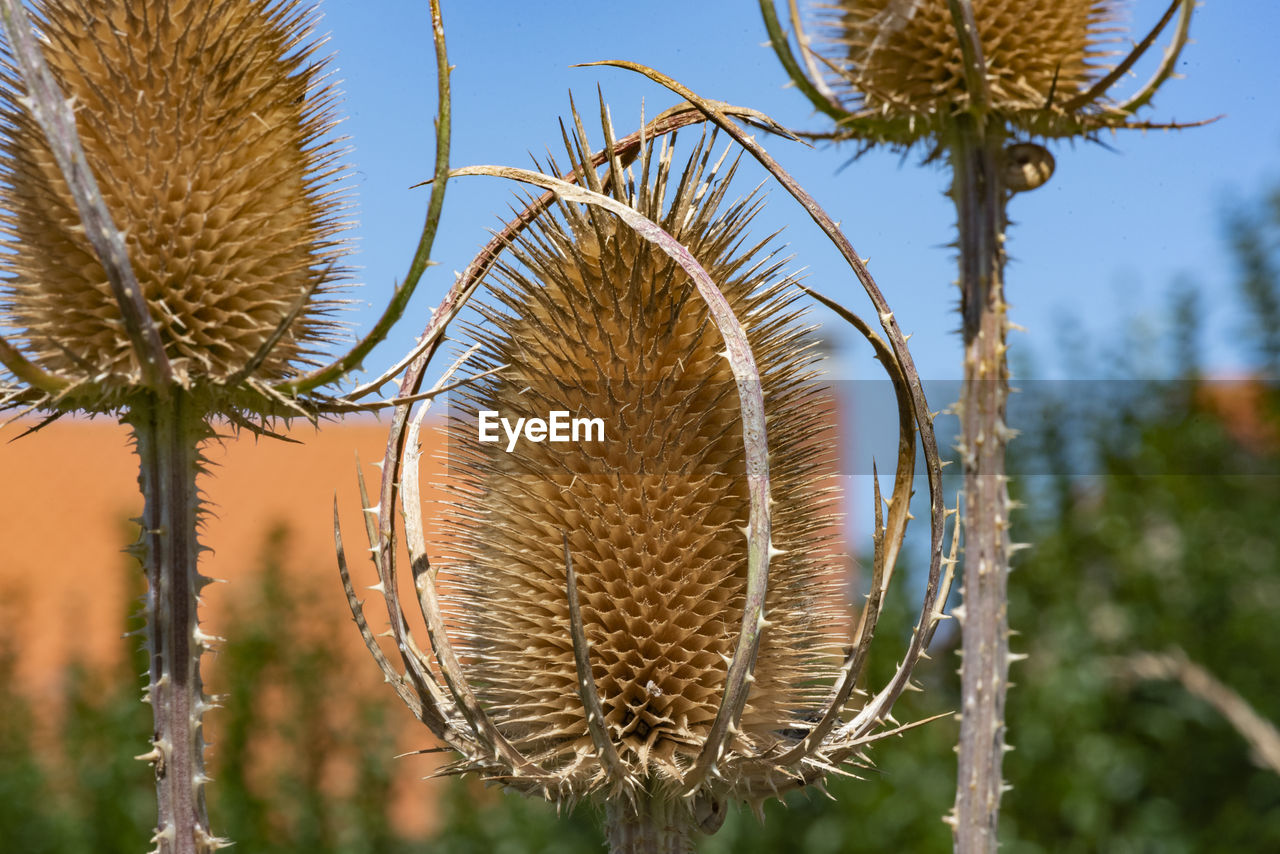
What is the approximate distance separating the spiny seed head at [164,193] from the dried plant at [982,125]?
1054mm

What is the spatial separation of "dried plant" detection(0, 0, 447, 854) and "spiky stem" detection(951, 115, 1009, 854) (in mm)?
1343

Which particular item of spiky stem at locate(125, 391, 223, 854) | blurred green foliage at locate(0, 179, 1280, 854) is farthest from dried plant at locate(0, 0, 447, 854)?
blurred green foliage at locate(0, 179, 1280, 854)

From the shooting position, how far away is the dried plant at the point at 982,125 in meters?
2.33

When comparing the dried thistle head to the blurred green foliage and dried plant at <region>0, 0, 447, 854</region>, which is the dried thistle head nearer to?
dried plant at <region>0, 0, 447, 854</region>

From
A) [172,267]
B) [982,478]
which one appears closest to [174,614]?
[172,267]

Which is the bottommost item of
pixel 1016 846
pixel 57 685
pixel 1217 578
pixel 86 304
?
pixel 1016 846

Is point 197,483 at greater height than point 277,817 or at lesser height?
greater

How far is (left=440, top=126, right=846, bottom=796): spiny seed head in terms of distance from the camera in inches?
67.8

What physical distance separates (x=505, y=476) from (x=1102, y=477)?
5.55 meters

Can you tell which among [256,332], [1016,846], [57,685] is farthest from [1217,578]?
[57,685]

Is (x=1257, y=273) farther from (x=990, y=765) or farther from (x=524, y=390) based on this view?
(x=524, y=390)

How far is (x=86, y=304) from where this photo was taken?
1632 millimetres

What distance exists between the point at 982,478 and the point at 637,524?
96 cm

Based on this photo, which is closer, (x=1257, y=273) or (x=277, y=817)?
(x=277, y=817)
